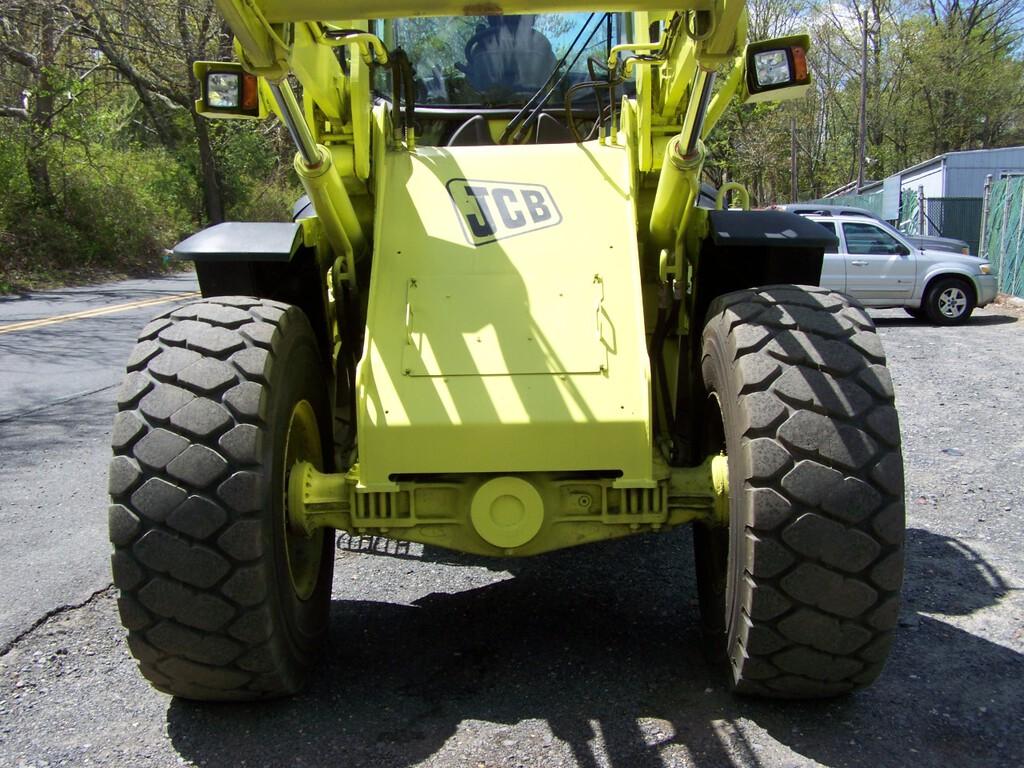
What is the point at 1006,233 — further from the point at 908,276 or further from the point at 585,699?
the point at 585,699

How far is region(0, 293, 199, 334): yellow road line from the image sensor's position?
13.0m

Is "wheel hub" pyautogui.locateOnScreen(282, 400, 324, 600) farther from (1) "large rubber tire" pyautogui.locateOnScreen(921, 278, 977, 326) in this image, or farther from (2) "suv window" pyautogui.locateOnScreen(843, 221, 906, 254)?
(1) "large rubber tire" pyautogui.locateOnScreen(921, 278, 977, 326)

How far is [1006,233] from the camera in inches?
698

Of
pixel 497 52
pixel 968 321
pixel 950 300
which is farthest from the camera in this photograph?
pixel 968 321

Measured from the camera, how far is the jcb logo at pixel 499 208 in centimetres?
365

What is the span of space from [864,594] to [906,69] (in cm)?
5275

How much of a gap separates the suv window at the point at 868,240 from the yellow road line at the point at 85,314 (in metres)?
11.2

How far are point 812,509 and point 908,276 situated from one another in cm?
1353

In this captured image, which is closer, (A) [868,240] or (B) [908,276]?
(B) [908,276]

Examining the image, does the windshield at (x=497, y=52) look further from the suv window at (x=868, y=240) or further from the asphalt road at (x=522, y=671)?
the suv window at (x=868, y=240)

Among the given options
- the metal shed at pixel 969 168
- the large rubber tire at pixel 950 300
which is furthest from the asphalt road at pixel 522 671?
the metal shed at pixel 969 168

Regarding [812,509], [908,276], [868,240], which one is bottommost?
[908,276]

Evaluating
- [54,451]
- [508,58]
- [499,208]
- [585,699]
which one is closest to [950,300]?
[508,58]

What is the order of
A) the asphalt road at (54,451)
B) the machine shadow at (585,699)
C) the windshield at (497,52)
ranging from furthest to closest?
the windshield at (497,52) < the asphalt road at (54,451) < the machine shadow at (585,699)
